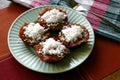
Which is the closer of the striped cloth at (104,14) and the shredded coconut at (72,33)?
the shredded coconut at (72,33)

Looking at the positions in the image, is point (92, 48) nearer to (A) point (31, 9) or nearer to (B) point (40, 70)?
(B) point (40, 70)

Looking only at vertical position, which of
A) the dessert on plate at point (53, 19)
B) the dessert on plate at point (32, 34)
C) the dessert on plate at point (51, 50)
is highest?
the dessert on plate at point (53, 19)

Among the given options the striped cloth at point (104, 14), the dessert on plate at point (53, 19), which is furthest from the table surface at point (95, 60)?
the dessert on plate at point (53, 19)

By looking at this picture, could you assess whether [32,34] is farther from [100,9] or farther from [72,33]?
[100,9]

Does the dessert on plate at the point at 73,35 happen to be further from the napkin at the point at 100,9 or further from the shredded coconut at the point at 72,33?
the napkin at the point at 100,9

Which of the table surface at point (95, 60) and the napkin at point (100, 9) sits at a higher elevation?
the napkin at point (100, 9)

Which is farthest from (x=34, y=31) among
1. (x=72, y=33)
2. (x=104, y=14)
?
(x=104, y=14)

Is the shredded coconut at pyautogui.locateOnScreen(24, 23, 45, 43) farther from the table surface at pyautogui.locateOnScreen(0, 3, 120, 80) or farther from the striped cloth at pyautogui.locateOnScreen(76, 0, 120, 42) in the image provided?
the striped cloth at pyautogui.locateOnScreen(76, 0, 120, 42)
